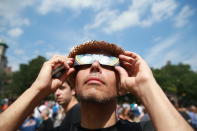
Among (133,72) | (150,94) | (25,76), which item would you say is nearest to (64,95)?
(133,72)

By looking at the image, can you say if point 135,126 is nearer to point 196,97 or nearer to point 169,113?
point 169,113

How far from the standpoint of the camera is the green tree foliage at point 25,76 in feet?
197

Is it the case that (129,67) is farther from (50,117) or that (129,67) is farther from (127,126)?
(50,117)

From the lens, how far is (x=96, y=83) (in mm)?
2912

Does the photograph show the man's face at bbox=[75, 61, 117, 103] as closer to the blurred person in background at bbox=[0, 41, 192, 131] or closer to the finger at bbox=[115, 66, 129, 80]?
the blurred person in background at bbox=[0, 41, 192, 131]

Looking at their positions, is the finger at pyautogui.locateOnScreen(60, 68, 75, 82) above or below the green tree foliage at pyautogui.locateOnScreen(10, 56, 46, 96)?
below

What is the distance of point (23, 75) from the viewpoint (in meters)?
61.9

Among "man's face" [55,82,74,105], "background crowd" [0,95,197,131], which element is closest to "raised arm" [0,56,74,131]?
"background crowd" [0,95,197,131]

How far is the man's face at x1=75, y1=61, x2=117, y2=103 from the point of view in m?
2.86

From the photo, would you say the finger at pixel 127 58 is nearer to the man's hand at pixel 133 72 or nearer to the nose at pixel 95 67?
the man's hand at pixel 133 72

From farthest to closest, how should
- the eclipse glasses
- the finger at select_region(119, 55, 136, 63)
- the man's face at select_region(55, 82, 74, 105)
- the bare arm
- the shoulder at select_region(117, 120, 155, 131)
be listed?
the man's face at select_region(55, 82, 74, 105), the eclipse glasses, the finger at select_region(119, 55, 136, 63), the shoulder at select_region(117, 120, 155, 131), the bare arm

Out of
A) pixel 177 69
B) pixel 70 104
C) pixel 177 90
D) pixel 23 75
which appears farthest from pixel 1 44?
pixel 177 69

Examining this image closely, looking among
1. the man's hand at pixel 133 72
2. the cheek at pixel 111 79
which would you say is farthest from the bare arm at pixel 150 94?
the cheek at pixel 111 79

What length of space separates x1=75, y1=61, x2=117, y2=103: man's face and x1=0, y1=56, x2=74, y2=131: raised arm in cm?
27
